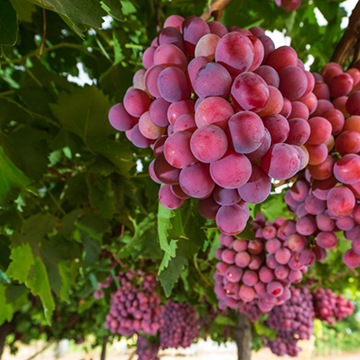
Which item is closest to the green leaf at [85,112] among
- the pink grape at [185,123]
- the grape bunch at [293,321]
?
the pink grape at [185,123]

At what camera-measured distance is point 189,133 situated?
30cm

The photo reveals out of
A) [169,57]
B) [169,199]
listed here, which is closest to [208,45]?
[169,57]

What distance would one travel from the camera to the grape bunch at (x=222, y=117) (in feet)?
0.94

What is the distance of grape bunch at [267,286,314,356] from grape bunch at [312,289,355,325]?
5 centimetres

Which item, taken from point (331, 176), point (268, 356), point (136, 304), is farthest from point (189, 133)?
point (268, 356)

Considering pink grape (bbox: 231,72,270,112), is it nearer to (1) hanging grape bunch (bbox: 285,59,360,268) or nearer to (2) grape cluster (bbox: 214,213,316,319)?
(1) hanging grape bunch (bbox: 285,59,360,268)

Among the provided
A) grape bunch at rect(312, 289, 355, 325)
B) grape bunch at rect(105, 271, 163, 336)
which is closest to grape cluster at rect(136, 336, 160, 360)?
grape bunch at rect(105, 271, 163, 336)

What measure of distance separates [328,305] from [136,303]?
0.79 metres

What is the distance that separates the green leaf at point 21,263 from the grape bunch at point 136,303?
67cm

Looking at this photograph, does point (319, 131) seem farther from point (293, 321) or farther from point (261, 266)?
point (293, 321)

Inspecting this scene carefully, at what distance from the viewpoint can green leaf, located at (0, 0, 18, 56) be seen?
0.32m

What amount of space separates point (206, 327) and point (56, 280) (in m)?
1.35

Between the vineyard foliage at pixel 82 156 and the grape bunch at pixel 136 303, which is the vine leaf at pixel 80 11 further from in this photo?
the grape bunch at pixel 136 303

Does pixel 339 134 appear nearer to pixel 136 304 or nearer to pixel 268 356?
pixel 136 304
